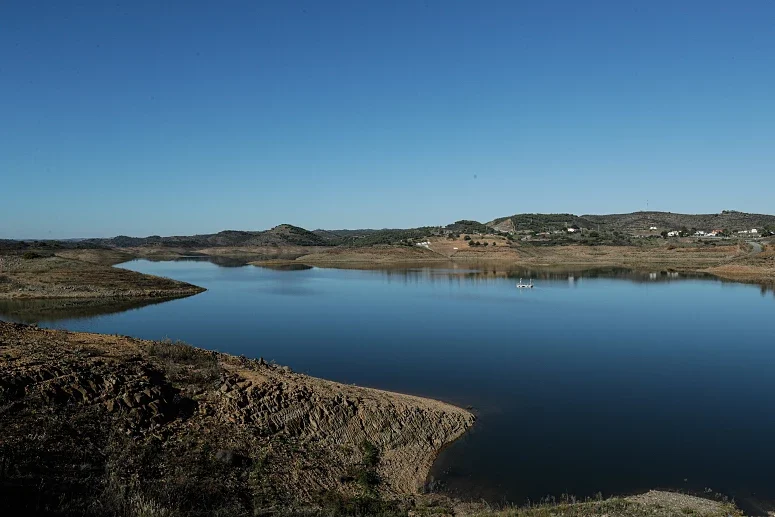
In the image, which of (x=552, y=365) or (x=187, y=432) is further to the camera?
(x=552, y=365)

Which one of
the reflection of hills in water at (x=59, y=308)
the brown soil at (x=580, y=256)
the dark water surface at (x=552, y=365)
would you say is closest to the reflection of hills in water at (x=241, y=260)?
the brown soil at (x=580, y=256)

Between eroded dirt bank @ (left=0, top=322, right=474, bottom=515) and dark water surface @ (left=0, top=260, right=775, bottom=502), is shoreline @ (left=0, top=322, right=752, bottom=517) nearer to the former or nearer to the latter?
eroded dirt bank @ (left=0, top=322, right=474, bottom=515)

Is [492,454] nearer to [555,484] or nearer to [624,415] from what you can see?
[555,484]

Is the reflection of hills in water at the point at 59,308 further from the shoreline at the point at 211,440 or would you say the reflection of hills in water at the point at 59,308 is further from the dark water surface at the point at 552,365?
the shoreline at the point at 211,440

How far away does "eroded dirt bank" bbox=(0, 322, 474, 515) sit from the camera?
882cm

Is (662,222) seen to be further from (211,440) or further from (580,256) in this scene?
(211,440)

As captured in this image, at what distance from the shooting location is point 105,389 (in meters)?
12.1

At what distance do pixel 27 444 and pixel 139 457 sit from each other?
189 centimetres

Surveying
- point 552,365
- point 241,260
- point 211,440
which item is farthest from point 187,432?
point 241,260

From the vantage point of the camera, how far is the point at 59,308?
38594 mm

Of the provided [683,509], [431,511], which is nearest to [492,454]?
[431,511]

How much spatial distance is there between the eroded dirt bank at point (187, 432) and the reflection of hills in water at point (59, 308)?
67.2ft

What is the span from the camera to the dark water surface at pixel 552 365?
1298 centimetres

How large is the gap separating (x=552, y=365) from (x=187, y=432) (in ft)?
53.9
